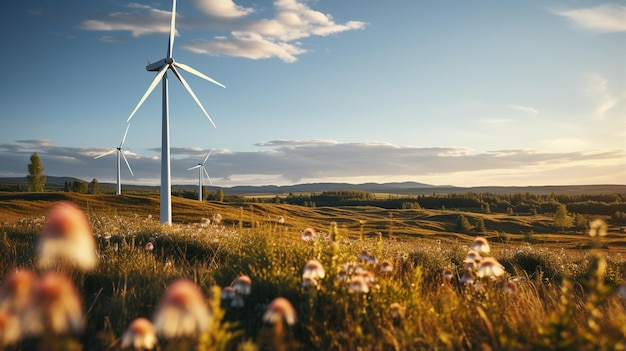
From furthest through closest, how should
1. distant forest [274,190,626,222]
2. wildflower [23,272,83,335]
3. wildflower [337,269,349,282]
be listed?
distant forest [274,190,626,222], wildflower [337,269,349,282], wildflower [23,272,83,335]

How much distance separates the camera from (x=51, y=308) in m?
2.32

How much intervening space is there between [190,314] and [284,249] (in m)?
5.60

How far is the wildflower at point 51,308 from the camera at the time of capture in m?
2.32

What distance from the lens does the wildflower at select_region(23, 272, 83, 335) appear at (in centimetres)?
232

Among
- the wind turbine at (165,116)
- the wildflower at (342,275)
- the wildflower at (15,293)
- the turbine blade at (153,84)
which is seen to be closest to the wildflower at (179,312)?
the wildflower at (15,293)

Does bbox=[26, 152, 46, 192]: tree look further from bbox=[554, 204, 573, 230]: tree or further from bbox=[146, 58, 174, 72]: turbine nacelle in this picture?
bbox=[554, 204, 573, 230]: tree

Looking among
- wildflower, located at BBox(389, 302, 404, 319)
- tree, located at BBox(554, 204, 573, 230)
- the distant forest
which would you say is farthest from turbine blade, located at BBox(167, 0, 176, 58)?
the distant forest

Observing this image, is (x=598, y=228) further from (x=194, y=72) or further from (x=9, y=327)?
(x=194, y=72)

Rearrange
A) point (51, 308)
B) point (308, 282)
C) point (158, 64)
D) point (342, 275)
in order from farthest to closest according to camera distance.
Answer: point (158, 64) → point (342, 275) → point (308, 282) → point (51, 308)

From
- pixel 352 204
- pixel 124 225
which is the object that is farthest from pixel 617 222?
pixel 124 225

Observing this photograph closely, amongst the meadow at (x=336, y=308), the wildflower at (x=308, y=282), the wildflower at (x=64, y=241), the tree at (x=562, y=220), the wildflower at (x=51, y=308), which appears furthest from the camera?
the tree at (x=562, y=220)

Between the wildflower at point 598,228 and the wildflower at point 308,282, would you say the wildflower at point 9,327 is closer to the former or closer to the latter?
the wildflower at point 308,282

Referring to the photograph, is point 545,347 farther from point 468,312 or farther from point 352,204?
point 352,204

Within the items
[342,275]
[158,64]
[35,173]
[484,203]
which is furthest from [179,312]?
[484,203]
